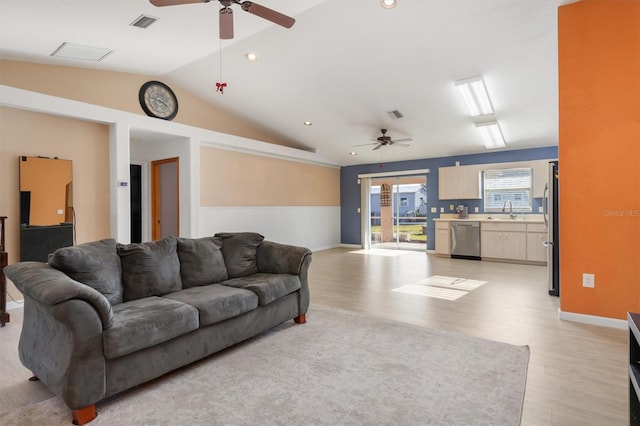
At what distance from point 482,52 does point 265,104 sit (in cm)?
394

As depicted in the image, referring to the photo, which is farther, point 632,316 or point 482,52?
point 482,52

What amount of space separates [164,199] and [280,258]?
4374 millimetres

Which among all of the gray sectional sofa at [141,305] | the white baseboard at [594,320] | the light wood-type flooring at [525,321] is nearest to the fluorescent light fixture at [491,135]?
the light wood-type flooring at [525,321]

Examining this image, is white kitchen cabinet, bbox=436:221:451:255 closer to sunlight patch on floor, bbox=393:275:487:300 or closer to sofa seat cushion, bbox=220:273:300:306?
sunlight patch on floor, bbox=393:275:487:300

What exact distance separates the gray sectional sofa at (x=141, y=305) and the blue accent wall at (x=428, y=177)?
20.4 ft

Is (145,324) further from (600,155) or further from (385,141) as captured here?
(385,141)

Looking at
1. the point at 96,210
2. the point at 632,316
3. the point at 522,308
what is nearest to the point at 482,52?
the point at 522,308

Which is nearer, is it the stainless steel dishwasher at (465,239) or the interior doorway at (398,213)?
the stainless steel dishwasher at (465,239)

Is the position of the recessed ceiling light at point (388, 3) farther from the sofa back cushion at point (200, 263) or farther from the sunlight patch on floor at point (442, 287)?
the sunlight patch on floor at point (442, 287)

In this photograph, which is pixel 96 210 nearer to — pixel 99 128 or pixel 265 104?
pixel 99 128

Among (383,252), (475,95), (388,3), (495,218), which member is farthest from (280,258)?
(495,218)

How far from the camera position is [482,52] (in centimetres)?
443

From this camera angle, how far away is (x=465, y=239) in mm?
7863

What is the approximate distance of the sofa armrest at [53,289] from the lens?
1901mm
